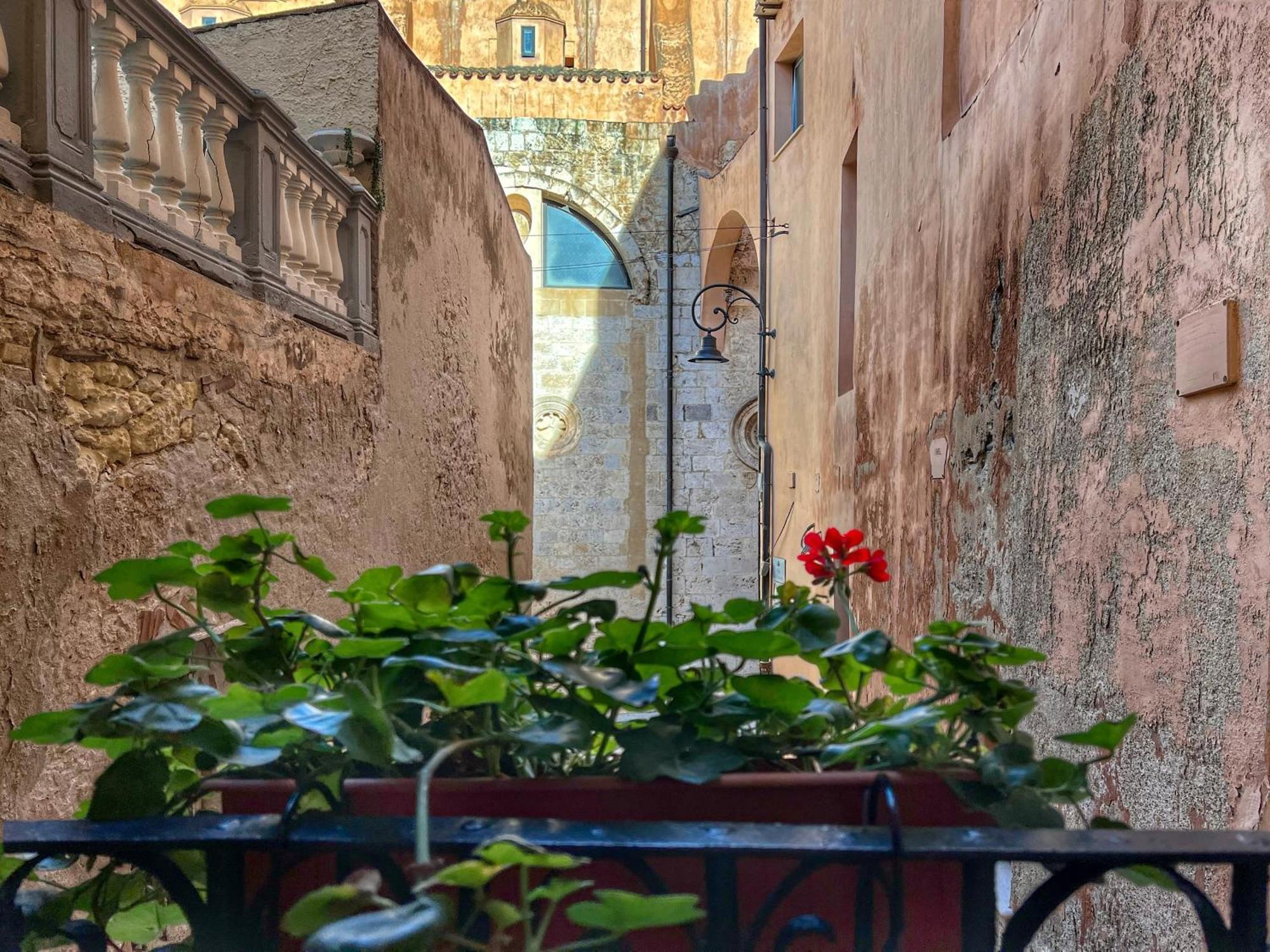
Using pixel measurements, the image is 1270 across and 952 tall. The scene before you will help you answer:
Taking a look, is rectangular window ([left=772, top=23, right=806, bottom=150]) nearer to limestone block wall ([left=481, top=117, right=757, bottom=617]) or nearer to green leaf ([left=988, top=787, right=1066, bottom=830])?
limestone block wall ([left=481, top=117, right=757, bottom=617])

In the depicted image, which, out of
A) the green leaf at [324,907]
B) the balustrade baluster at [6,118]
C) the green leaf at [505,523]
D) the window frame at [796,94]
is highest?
the window frame at [796,94]

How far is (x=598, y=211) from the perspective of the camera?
15.0m

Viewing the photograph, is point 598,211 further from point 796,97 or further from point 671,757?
point 671,757

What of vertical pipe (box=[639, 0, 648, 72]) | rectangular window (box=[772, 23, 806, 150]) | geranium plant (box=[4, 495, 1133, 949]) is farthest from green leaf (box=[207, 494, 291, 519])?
vertical pipe (box=[639, 0, 648, 72])

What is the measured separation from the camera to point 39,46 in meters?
2.29

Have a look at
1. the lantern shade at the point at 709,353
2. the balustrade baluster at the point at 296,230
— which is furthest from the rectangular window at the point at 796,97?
the balustrade baluster at the point at 296,230

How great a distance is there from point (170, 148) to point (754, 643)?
2601mm

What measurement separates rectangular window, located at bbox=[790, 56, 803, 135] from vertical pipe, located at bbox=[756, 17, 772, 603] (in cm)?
46

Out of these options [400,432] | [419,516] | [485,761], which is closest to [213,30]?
[400,432]

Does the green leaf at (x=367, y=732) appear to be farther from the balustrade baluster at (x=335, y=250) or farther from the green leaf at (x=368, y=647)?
the balustrade baluster at (x=335, y=250)

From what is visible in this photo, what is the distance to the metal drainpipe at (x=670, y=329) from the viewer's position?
14867mm

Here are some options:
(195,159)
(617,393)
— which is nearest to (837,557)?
(195,159)

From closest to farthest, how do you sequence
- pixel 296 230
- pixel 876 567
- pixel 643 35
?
pixel 876 567, pixel 296 230, pixel 643 35

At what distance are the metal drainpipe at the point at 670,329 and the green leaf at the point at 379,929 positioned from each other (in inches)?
558
